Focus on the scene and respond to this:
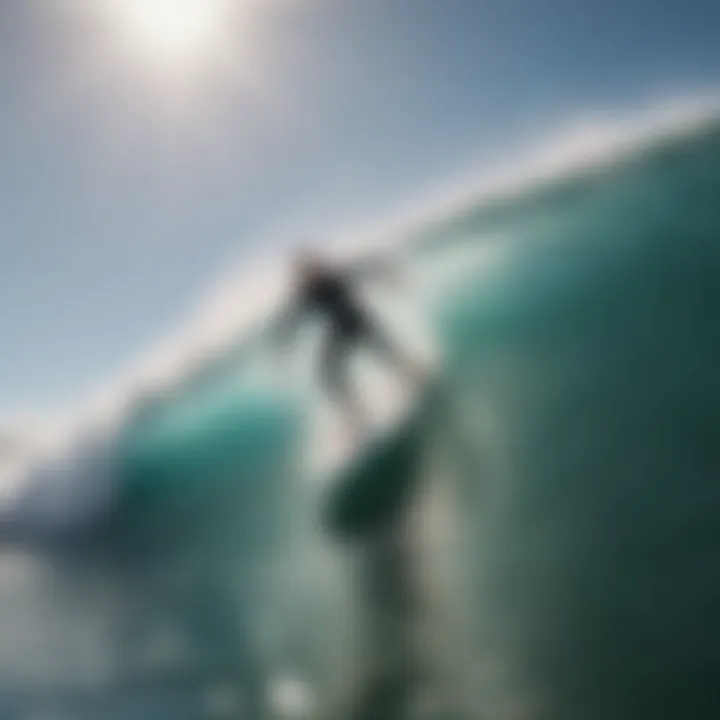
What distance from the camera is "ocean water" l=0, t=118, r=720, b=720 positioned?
2262 mm

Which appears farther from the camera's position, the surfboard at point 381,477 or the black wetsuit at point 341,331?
the black wetsuit at point 341,331

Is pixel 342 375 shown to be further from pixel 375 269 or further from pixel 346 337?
pixel 375 269

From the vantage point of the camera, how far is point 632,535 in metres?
2.35

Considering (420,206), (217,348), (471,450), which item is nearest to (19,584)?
(217,348)

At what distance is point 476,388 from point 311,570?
83 centimetres

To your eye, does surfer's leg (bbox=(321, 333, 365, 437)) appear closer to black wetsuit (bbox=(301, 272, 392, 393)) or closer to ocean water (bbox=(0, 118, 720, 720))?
black wetsuit (bbox=(301, 272, 392, 393))

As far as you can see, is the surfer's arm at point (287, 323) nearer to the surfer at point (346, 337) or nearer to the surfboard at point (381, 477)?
the surfer at point (346, 337)

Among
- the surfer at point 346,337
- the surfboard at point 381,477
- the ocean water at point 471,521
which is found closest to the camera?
the ocean water at point 471,521

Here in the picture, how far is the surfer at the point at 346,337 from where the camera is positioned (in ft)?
9.48

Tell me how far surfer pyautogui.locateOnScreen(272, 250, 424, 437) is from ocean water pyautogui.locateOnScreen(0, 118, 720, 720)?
4.6 inches

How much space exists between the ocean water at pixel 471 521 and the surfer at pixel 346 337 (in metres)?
0.12

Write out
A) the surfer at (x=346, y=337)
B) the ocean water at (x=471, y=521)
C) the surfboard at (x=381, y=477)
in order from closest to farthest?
the ocean water at (x=471, y=521)
the surfboard at (x=381, y=477)
the surfer at (x=346, y=337)

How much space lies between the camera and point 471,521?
2588mm

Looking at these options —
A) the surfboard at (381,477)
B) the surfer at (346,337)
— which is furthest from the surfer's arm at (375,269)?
the surfboard at (381,477)
